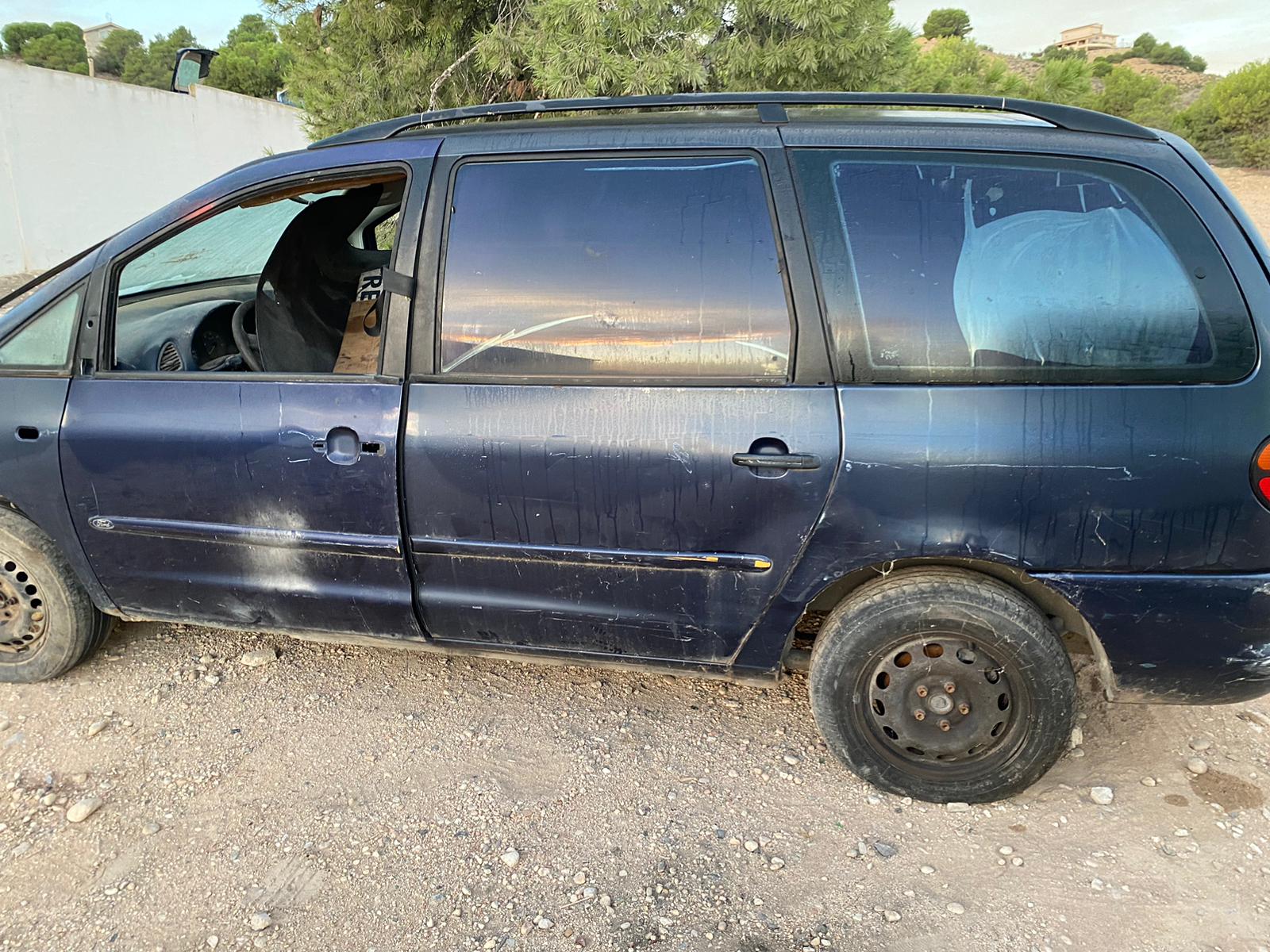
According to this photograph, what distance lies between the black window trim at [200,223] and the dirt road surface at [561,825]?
1136mm

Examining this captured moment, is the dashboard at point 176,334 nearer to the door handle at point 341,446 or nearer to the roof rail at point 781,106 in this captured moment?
the door handle at point 341,446

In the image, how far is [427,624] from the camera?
258 centimetres

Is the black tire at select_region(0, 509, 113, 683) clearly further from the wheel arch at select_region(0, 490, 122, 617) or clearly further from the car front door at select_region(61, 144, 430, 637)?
the car front door at select_region(61, 144, 430, 637)

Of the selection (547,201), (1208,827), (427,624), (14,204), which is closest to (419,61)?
(547,201)

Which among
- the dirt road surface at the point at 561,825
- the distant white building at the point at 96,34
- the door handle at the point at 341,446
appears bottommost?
the dirt road surface at the point at 561,825

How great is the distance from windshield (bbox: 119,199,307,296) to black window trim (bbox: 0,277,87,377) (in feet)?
0.61

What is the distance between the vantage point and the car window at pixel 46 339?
2645 millimetres

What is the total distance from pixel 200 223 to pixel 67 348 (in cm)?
58

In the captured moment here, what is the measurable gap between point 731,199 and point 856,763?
5.42 ft

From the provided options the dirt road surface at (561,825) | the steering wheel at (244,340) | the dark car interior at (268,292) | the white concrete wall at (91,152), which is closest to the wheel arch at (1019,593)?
the dirt road surface at (561,825)

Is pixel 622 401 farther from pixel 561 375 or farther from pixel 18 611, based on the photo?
pixel 18 611

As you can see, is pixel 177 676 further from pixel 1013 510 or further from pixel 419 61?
pixel 419 61

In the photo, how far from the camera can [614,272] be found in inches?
88.4

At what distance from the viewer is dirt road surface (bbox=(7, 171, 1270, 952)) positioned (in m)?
2.02
